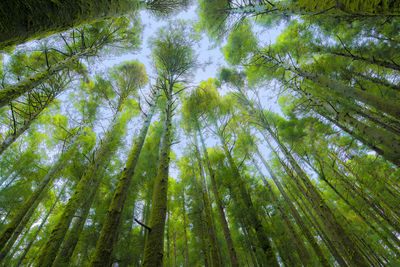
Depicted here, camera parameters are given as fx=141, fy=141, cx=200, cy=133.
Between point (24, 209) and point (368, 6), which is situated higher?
point (24, 209)

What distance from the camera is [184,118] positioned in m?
9.97

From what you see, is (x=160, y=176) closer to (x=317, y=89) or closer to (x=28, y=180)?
(x=317, y=89)

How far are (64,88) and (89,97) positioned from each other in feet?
5.98

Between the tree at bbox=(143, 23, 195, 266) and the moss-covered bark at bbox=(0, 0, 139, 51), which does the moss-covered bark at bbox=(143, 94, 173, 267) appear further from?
the moss-covered bark at bbox=(0, 0, 139, 51)

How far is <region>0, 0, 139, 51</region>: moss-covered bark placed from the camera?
2.81 ft

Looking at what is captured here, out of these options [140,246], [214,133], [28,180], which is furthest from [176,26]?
[28,180]

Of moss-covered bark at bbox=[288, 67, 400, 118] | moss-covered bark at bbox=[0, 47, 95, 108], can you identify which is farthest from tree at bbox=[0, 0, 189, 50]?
moss-covered bark at bbox=[288, 67, 400, 118]

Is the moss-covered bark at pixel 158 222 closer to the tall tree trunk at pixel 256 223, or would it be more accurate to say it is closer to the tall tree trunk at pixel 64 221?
the tall tree trunk at pixel 64 221

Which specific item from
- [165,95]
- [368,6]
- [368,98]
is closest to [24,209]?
[165,95]

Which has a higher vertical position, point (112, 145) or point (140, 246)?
point (112, 145)

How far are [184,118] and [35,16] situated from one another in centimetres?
898

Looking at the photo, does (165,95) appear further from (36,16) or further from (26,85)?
(36,16)

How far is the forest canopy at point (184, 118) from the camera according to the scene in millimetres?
2808

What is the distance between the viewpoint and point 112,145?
560cm
